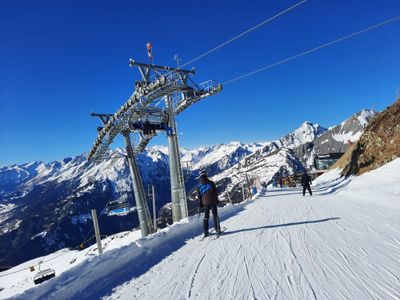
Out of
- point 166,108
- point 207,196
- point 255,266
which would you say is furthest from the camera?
point 166,108

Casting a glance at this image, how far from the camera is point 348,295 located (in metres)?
5.36

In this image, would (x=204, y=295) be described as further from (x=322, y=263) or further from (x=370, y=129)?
(x=370, y=129)

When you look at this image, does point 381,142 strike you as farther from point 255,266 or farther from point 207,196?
point 255,266

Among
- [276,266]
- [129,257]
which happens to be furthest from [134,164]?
[276,266]

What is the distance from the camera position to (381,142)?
28.2 m

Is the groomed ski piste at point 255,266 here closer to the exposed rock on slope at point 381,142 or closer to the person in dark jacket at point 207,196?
the person in dark jacket at point 207,196

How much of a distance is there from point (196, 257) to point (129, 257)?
222cm

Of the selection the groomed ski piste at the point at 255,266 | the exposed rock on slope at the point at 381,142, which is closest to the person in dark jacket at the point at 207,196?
the groomed ski piste at the point at 255,266

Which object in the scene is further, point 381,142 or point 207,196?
point 381,142

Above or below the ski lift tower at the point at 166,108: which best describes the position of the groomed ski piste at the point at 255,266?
below

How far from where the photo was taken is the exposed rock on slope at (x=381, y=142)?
81.7 feet

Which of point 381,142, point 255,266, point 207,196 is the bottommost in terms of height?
point 255,266

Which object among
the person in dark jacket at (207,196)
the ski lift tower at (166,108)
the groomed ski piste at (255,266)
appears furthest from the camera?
the ski lift tower at (166,108)

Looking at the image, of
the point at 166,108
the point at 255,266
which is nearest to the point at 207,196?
the point at 255,266
